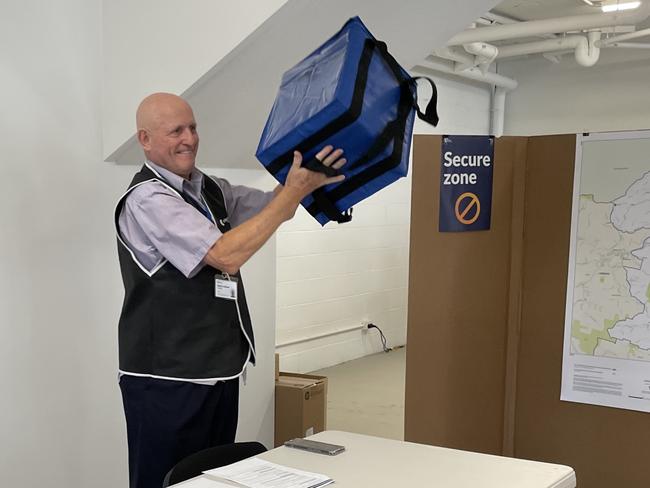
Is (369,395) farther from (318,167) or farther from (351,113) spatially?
(351,113)

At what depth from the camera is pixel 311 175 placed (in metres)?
1.84

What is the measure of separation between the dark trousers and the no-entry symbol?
1289 millimetres

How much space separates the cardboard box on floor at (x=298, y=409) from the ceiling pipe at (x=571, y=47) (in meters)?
4.24

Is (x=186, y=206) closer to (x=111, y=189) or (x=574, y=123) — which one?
(x=111, y=189)

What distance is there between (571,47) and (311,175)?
5592 mm

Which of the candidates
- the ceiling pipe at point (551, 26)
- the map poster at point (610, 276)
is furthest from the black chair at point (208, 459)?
the ceiling pipe at point (551, 26)

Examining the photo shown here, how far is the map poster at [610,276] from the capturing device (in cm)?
278

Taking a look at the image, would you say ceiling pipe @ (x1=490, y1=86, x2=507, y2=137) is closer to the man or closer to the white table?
the man

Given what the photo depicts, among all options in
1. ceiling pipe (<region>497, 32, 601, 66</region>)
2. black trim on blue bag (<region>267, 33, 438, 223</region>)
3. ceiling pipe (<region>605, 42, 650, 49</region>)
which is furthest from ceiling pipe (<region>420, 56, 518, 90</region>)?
black trim on blue bag (<region>267, 33, 438, 223</region>)

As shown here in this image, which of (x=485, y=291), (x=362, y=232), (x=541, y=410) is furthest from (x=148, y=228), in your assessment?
(x=362, y=232)

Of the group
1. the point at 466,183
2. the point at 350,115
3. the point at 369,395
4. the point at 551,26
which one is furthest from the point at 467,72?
the point at 350,115

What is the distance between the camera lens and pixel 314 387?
379 centimetres

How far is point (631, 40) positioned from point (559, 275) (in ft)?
16.5

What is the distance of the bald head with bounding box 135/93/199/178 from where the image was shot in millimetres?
2064
